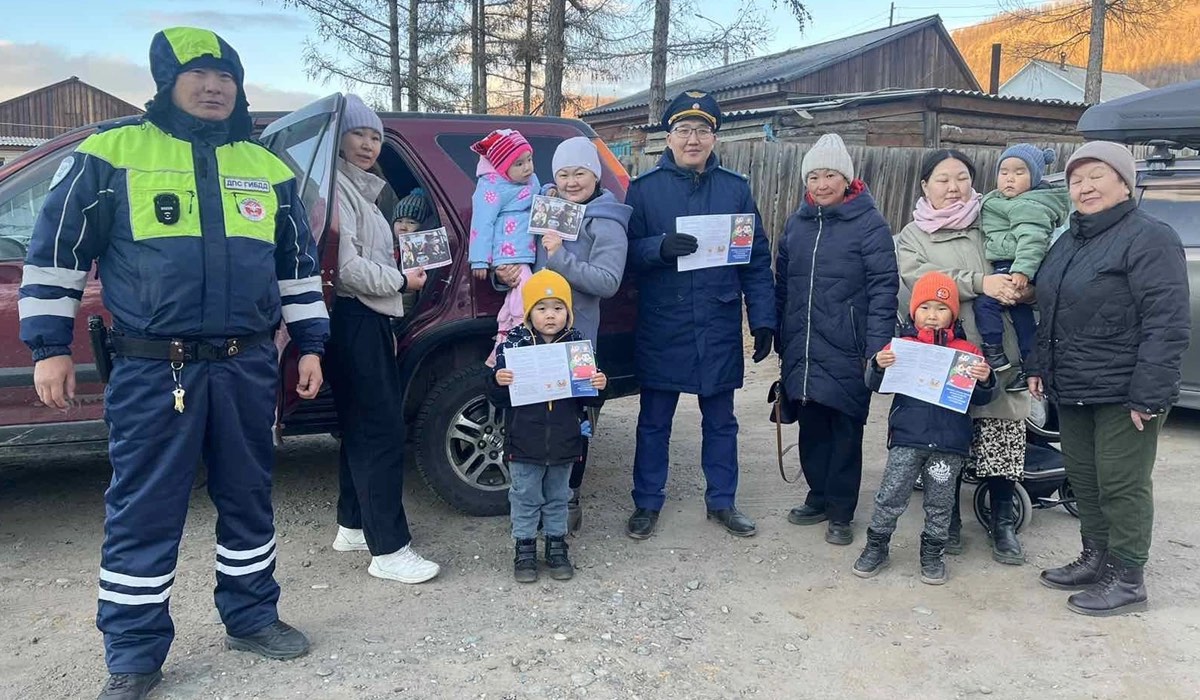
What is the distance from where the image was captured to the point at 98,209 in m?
2.65

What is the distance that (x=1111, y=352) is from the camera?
11.0ft

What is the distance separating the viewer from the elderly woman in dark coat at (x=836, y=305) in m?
4.01

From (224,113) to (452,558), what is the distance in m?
2.18

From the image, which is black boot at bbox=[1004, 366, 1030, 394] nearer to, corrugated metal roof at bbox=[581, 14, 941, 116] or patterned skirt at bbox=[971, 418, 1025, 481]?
patterned skirt at bbox=[971, 418, 1025, 481]

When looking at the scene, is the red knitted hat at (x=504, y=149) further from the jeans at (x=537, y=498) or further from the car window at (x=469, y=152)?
the jeans at (x=537, y=498)

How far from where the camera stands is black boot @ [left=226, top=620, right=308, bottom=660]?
10.0 ft

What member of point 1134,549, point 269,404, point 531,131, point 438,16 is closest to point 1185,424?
point 1134,549

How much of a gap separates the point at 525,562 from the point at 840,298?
A: 74.6 inches

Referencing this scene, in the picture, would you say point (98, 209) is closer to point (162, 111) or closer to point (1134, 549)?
point (162, 111)

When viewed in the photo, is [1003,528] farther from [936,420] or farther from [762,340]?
[762,340]

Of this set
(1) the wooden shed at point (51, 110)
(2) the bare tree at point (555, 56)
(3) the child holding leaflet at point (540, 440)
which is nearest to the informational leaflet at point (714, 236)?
(3) the child holding leaflet at point (540, 440)

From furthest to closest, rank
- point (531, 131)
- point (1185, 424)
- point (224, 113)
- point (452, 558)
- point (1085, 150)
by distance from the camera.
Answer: point (1185, 424) < point (531, 131) < point (452, 558) < point (1085, 150) < point (224, 113)

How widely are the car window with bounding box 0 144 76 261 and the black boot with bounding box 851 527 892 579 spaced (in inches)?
158

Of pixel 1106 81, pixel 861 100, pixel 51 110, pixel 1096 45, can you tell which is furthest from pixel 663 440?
pixel 51 110
